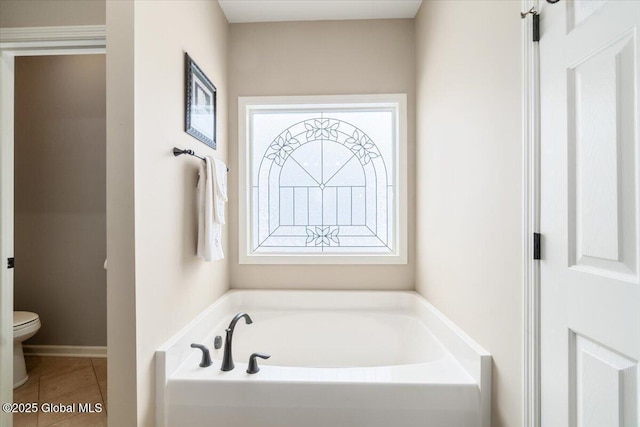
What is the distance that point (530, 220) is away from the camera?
41.8 inches

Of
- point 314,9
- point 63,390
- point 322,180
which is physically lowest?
point 63,390

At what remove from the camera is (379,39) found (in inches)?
94.9

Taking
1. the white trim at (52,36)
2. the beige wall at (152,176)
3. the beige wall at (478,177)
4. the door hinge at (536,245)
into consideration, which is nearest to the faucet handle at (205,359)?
the beige wall at (152,176)

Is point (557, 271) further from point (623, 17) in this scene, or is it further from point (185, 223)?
point (185, 223)

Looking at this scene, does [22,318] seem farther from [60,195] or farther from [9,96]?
[9,96]

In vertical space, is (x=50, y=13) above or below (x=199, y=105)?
above

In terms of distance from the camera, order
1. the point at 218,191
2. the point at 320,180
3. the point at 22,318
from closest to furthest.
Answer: the point at 218,191, the point at 22,318, the point at 320,180

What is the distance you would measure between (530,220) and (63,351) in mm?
3588

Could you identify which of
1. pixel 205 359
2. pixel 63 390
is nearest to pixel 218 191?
pixel 205 359

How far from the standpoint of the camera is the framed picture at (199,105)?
167 centimetres

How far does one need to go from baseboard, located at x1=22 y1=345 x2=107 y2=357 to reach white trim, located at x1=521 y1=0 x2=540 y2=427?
3132 mm

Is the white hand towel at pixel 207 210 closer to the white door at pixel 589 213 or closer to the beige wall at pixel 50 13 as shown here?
the beige wall at pixel 50 13

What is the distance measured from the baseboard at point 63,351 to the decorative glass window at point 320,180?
167cm

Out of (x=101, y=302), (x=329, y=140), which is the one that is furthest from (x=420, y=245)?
(x=101, y=302)
